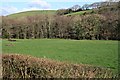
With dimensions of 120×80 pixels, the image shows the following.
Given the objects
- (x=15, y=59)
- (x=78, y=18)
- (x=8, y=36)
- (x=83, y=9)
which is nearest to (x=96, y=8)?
(x=83, y=9)

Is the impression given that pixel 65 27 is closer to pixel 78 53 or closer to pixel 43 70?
pixel 78 53

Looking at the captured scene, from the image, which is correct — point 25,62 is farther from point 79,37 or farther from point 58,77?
point 79,37

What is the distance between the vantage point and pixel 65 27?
68688 millimetres

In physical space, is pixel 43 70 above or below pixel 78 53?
above

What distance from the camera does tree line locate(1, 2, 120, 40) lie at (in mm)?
62188

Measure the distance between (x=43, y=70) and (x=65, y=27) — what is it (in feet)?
188

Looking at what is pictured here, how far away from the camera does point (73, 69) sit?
12008 mm

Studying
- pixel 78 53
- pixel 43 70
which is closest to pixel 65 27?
pixel 78 53

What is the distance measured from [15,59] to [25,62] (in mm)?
813

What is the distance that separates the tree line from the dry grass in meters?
48.4

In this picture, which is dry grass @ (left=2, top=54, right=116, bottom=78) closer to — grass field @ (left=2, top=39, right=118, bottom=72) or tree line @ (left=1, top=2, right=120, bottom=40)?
grass field @ (left=2, top=39, right=118, bottom=72)

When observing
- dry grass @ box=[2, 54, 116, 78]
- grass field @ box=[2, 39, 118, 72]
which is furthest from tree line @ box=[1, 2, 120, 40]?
dry grass @ box=[2, 54, 116, 78]

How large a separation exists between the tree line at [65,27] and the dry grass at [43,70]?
159 feet

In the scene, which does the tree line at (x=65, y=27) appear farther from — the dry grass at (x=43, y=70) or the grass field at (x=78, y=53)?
the dry grass at (x=43, y=70)
